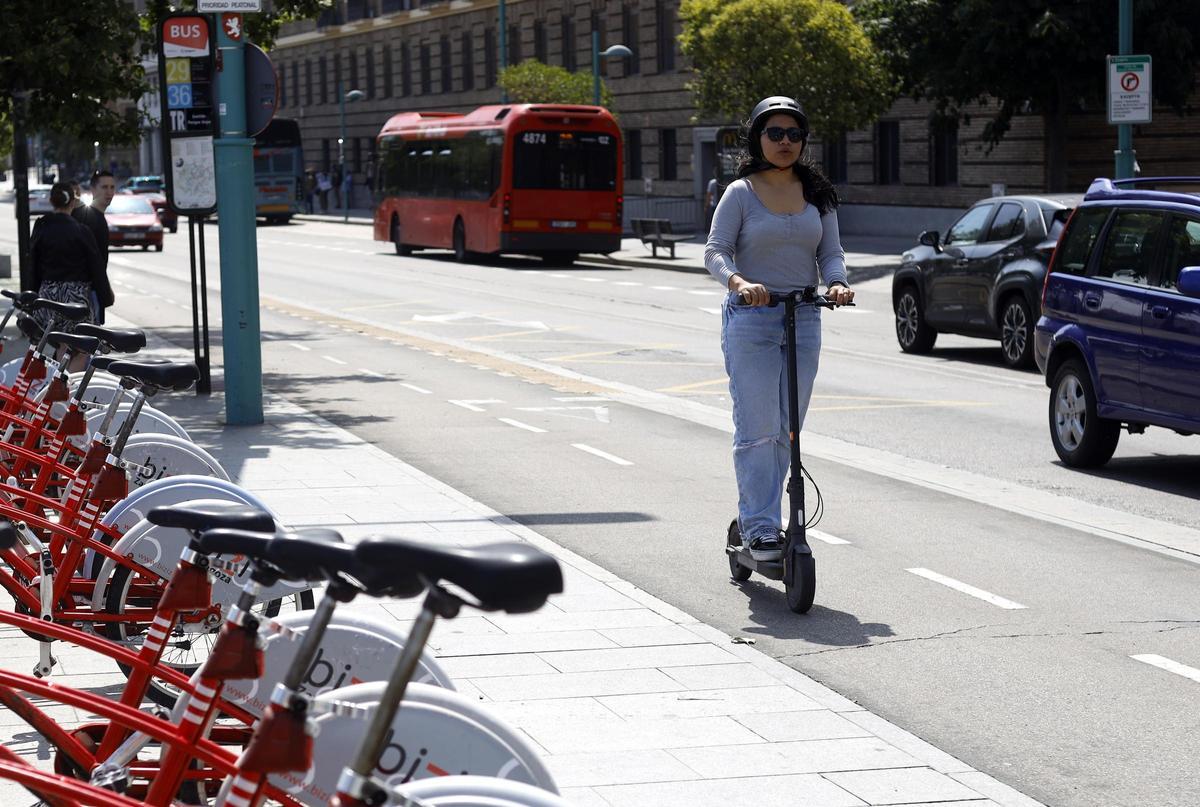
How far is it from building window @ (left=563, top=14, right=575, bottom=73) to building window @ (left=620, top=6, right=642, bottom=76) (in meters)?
3.67

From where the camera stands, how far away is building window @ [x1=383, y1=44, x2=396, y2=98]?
74.3 meters

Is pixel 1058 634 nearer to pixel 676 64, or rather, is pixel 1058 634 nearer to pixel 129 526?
pixel 129 526

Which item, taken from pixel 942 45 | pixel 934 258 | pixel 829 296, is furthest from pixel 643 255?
pixel 829 296

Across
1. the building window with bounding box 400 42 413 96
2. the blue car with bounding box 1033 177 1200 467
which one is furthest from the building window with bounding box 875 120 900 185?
the building window with bounding box 400 42 413 96

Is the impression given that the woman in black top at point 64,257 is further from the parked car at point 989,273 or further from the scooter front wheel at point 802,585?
the parked car at point 989,273

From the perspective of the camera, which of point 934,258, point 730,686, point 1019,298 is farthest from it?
point 934,258

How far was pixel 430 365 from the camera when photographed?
18531 mm

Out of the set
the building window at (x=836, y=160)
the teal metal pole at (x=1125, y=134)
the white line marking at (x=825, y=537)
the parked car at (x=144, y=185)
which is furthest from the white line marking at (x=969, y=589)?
the parked car at (x=144, y=185)

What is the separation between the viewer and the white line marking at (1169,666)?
6461mm

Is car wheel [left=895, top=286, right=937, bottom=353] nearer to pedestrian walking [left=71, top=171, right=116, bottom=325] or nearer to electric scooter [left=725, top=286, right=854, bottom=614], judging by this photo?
pedestrian walking [left=71, top=171, right=116, bottom=325]

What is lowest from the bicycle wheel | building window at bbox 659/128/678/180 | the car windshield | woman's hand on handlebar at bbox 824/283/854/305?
the bicycle wheel

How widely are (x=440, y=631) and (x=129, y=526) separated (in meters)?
1.58

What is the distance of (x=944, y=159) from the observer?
4075 cm

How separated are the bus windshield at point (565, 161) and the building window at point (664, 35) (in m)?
14.4
